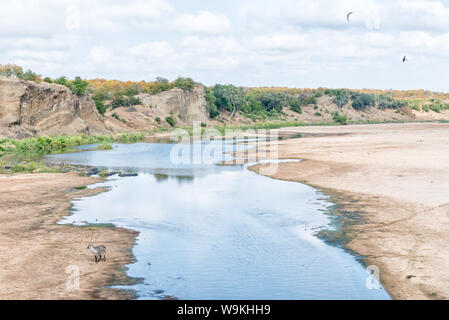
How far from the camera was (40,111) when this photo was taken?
2311 inches

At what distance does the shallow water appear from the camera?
11180 millimetres

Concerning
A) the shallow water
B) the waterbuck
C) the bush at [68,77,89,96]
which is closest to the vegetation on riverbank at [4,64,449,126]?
the bush at [68,77,89,96]

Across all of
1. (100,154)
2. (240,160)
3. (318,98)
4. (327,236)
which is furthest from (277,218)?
(318,98)

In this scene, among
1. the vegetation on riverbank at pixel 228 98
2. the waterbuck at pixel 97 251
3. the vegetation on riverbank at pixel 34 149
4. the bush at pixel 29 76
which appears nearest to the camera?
the waterbuck at pixel 97 251

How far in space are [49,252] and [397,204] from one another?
11874 mm

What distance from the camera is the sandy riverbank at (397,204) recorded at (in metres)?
11.6

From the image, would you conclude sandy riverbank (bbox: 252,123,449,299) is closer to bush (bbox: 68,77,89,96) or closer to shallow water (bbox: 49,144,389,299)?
shallow water (bbox: 49,144,389,299)

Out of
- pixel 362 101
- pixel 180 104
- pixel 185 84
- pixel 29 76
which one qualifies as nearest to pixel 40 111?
pixel 29 76

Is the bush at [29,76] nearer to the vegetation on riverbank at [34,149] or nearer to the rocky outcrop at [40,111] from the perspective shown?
the rocky outcrop at [40,111]

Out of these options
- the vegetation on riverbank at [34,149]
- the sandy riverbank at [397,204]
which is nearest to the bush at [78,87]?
the vegetation on riverbank at [34,149]

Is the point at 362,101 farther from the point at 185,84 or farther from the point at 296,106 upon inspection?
the point at 185,84

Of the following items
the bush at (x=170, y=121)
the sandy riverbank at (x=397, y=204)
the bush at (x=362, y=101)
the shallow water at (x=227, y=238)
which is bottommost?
the shallow water at (x=227, y=238)

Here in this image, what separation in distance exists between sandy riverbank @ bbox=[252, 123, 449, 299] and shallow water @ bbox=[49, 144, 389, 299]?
2.69ft

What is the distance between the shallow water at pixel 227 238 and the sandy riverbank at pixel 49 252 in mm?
617
